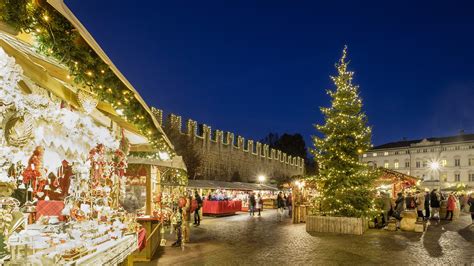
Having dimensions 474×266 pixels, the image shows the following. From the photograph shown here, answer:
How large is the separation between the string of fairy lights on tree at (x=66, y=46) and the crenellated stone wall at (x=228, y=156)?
26.9 metres

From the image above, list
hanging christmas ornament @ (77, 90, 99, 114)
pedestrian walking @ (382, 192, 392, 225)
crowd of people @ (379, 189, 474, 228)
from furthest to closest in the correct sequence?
pedestrian walking @ (382, 192, 392, 225) → crowd of people @ (379, 189, 474, 228) → hanging christmas ornament @ (77, 90, 99, 114)

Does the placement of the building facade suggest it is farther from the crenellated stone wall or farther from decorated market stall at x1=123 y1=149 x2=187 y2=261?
decorated market stall at x1=123 y1=149 x2=187 y2=261

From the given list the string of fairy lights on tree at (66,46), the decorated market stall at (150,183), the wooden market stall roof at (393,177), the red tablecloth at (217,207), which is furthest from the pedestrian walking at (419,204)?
the string of fairy lights on tree at (66,46)

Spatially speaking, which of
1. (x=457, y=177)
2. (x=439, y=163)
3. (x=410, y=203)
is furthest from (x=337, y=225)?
(x=457, y=177)

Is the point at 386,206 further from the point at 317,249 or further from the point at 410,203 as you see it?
the point at 317,249

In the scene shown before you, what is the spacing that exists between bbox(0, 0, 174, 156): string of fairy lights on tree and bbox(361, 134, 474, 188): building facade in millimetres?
75824

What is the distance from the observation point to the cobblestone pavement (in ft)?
30.9

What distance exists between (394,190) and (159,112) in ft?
59.1

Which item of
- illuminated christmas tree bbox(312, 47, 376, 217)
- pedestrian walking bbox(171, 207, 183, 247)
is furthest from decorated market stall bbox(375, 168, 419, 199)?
pedestrian walking bbox(171, 207, 183, 247)

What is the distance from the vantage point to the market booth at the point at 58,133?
12.4ft

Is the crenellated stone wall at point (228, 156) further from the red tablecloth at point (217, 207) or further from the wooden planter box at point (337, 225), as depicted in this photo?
the wooden planter box at point (337, 225)

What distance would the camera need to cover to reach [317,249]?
1094 cm

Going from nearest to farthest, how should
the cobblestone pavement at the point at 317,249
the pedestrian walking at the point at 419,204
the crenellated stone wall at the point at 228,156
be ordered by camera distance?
the cobblestone pavement at the point at 317,249 < the pedestrian walking at the point at 419,204 < the crenellated stone wall at the point at 228,156

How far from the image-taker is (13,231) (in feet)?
13.1
